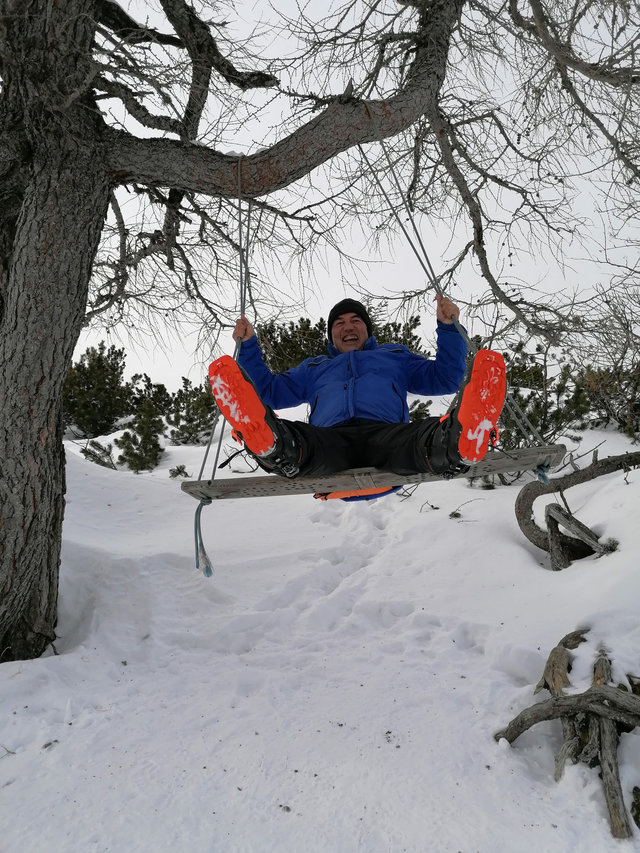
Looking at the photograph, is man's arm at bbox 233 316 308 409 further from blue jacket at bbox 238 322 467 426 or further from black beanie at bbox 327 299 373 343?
black beanie at bbox 327 299 373 343

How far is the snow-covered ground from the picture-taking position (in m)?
1.78

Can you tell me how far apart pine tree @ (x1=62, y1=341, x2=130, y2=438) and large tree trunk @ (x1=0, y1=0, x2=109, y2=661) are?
307 inches

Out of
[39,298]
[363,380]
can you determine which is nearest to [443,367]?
[363,380]

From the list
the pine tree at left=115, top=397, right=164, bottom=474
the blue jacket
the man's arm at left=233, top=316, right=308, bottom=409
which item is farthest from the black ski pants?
the pine tree at left=115, top=397, right=164, bottom=474

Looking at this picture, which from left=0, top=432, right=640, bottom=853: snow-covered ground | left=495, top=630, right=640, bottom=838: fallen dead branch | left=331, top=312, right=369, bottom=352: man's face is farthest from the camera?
left=331, top=312, right=369, bottom=352: man's face

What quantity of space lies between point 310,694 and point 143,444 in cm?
643

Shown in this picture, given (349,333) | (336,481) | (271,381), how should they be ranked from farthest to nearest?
(349,333)
(271,381)
(336,481)

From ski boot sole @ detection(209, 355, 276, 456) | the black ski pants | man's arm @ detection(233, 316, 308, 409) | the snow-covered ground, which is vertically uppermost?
man's arm @ detection(233, 316, 308, 409)

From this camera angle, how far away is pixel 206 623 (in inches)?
128

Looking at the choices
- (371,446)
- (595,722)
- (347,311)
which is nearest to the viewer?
(595,722)

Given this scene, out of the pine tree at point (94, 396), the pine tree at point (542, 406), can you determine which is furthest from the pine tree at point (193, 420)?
the pine tree at point (542, 406)

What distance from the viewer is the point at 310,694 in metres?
2.62

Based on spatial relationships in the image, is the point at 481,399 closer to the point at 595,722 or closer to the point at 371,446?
the point at 371,446

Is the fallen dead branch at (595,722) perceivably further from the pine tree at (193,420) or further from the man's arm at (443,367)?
the pine tree at (193,420)
